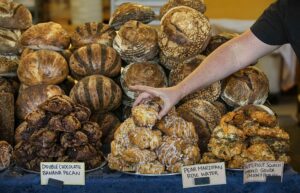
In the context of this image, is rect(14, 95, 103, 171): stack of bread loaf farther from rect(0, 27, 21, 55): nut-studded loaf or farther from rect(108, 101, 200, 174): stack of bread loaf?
rect(0, 27, 21, 55): nut-studded loaf

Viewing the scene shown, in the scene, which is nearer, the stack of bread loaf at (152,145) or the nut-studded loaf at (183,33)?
the stack of bread loaf at (152,145)

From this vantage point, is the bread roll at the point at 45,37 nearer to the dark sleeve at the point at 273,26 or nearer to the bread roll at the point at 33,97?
the bread roll at the point at 33,97

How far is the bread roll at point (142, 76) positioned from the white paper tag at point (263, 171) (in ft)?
2.13

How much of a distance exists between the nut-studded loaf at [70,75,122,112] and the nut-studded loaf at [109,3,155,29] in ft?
1.18

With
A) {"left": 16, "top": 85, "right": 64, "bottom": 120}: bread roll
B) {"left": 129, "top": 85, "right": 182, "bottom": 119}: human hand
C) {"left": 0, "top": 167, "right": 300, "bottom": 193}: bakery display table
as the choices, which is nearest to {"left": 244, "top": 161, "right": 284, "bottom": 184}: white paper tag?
{"left": 0, "top": 167, "right": 300, "bottom": 193}: bakery display table

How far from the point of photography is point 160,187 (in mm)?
1534

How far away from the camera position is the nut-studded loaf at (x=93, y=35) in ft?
7.13

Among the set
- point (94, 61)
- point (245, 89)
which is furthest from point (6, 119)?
point (245, 89)

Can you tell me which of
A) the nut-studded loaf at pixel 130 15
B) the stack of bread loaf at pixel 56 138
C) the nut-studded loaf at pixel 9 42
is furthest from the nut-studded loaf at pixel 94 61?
the stack of bread loaf at pixel 56 138

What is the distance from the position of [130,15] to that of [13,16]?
1.84ft

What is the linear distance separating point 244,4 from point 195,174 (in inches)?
163

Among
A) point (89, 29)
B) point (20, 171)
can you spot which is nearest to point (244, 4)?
point (89, 29)

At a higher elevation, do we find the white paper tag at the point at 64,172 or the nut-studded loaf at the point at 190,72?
the nut-studded loaf at the point at 190,72

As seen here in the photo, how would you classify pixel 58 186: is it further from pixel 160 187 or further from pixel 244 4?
pixel 244 4
